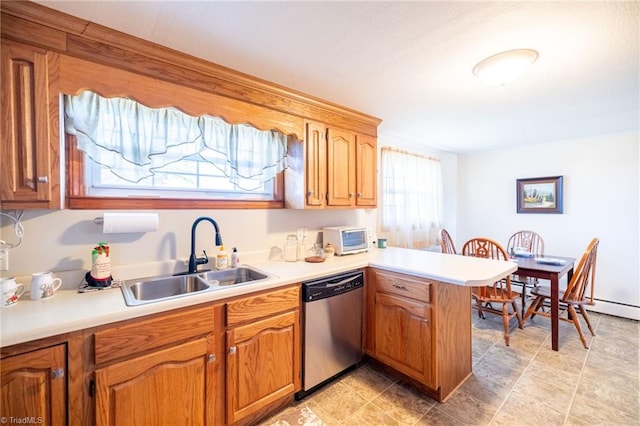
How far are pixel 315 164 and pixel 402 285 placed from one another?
1158 mm

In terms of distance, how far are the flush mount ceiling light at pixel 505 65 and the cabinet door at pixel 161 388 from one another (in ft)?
7.35

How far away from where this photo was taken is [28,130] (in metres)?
1.23

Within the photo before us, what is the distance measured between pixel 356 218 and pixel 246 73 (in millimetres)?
1777

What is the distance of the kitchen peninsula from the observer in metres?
1.08

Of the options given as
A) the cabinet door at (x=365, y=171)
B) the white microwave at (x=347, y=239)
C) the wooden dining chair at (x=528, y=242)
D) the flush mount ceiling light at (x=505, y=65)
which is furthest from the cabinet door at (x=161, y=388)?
the wooden dining chair at (x=528, y=242)

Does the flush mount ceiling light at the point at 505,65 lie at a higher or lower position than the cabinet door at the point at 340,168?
higher

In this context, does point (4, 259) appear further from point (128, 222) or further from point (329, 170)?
point (329, 170)

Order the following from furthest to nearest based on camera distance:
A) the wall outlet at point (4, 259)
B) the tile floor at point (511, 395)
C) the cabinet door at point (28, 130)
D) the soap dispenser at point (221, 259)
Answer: the soap dispenser at point (221, 259) < the tile floor at point (511, 395) < the wall outlet at point (4, 259) < the cabinet door at point (28, 130)

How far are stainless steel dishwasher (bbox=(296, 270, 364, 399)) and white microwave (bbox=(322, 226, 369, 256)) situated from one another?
0.44 meters

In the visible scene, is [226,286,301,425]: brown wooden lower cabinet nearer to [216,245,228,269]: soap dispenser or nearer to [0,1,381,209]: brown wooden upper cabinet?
[216,245,228,269]: soap dispenser

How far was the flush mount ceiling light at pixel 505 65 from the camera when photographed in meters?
1.54

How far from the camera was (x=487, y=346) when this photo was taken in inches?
98.0

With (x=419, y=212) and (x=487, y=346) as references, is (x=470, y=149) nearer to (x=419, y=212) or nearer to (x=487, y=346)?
(x=419, y=212)

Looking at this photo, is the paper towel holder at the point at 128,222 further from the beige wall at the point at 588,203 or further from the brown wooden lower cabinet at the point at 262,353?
the beige wall at the point at 588,203
